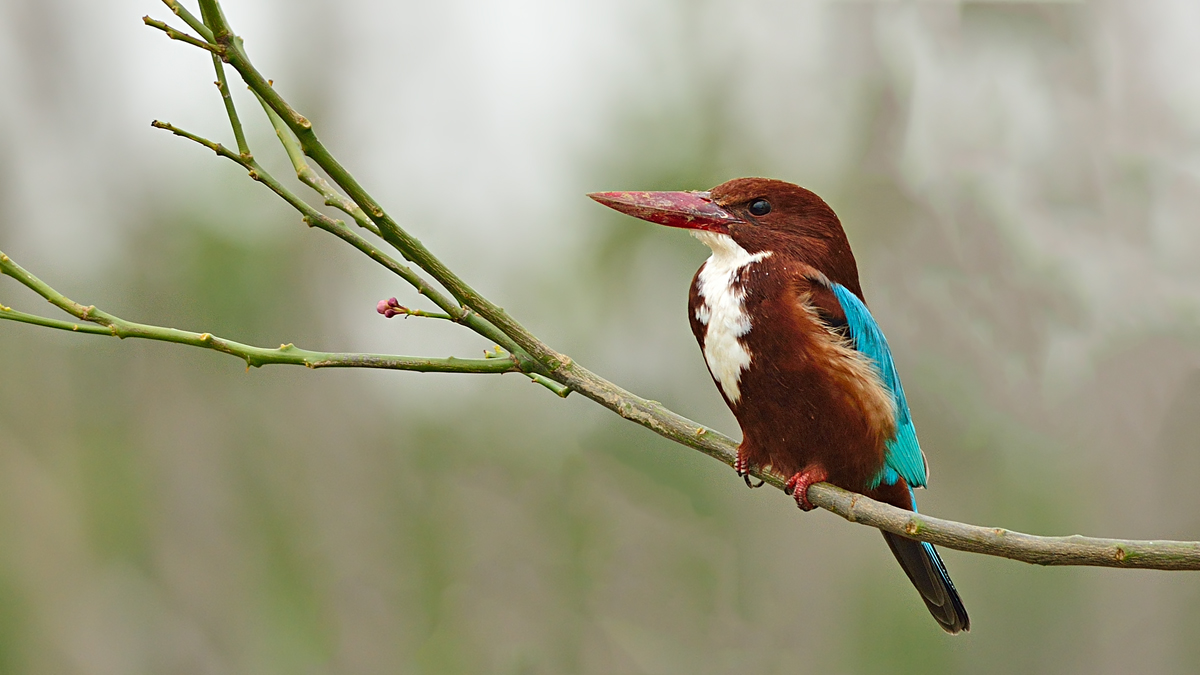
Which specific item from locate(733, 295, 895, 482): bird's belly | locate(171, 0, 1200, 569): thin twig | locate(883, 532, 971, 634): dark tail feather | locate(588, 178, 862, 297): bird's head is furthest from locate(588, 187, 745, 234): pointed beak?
locate(883, 532, 971, 634): dark tail feather

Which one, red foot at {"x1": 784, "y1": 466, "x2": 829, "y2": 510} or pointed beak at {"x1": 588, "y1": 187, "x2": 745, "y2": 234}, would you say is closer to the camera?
pointed beak at {"x1": 588, "y1": 187, "x2": 745, "y2": 234}

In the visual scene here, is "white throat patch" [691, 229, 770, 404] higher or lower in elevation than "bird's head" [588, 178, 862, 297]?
lower

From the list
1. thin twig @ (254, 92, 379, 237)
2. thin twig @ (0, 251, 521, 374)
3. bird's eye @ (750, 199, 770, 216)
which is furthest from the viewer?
bird's eye @ (750, 199, 770, 216)

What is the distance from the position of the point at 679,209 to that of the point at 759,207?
0.19 m

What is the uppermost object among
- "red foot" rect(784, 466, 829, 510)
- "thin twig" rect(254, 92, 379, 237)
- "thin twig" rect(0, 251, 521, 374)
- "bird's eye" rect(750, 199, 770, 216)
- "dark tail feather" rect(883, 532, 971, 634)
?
"bird's eye" rect(750, 199, 770, 216)

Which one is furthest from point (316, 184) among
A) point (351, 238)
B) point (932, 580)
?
point (932, 580)

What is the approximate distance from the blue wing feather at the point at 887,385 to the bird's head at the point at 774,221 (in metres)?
0.07

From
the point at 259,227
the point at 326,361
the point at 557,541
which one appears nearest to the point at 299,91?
the point at 259,227

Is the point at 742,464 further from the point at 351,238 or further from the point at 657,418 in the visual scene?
the point at 351,238

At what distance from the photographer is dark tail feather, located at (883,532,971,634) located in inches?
82.5

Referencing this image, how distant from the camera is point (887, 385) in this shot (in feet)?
6.71

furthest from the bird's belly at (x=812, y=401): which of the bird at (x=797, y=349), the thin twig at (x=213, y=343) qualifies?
the thin twig at (x=213, y=343)

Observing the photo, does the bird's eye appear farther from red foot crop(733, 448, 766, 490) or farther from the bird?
red foot crop(733, 448, 766, 490)

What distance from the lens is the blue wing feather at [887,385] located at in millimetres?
2016
